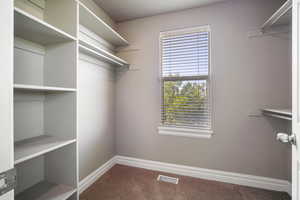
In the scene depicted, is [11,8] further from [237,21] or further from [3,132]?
[237,21]

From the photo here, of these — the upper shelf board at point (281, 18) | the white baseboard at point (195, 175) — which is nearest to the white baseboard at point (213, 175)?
the white baseboard at point (195, 175)

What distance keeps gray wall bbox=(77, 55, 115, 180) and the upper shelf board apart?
219 cm

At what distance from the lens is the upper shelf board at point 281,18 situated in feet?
4.33

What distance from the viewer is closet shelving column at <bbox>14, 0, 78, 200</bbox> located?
1.17m

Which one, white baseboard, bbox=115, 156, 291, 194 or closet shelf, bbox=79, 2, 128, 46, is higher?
closet shelf, bbox=79, 2, 128, 46

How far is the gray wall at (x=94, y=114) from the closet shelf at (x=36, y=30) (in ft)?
1.60

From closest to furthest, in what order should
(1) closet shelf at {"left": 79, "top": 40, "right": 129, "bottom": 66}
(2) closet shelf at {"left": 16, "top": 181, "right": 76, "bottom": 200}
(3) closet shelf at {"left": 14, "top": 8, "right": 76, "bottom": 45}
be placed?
(3) closet shelf at {"left": 14, "top": 8, "right": 76, "bottom": 45} < (2) closet shelf at {"left": 16, "top": 181, "right": 76, "bottom": 200} < (1) closet shelf at {"left": 79, "top": 40, "right": 129, "bottom": 66}

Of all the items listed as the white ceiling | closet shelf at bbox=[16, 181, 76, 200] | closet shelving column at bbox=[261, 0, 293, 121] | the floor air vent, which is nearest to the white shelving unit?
closet shelf at bbox=[16, 181, 76, 200]

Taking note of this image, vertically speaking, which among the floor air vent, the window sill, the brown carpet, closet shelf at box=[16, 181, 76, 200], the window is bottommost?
the brown carpet

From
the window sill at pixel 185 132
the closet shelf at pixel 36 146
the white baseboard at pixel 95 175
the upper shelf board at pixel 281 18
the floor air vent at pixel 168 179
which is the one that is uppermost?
the upper shelf board at pixel 281 18

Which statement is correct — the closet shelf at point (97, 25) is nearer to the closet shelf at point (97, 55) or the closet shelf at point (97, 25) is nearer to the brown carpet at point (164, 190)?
the closet shelf at point (97, 55)

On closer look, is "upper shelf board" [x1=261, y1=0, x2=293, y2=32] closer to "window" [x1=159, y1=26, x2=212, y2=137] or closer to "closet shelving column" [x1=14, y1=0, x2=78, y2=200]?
"window" [x1=159, y1=26, x2=212, y2=137]

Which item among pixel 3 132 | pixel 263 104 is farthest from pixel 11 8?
pixel 263 104

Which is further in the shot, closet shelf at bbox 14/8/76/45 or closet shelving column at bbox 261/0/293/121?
closet shelving column at bbox 261/0/293/121
